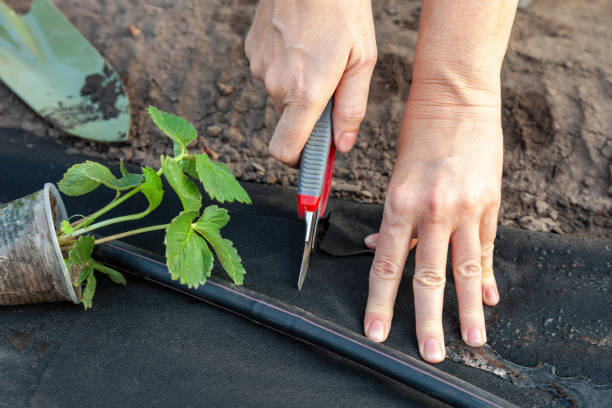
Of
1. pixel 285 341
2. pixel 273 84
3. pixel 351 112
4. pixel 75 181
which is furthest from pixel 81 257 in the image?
pixel 351 112

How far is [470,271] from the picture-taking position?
1098 mm

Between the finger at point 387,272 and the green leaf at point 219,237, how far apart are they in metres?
0.33

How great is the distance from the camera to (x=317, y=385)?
0.95 metres

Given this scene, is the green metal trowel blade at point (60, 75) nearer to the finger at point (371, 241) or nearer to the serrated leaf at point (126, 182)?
the serrated leaf at point (126, 182)

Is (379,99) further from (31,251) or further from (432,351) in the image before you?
(31,251)

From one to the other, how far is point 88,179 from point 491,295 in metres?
0.97

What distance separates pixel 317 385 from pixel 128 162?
1.17 metres

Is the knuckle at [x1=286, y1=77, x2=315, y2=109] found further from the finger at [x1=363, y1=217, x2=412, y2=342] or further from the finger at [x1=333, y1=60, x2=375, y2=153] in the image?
the finger at [x1=363, y1=217, x2=412, y2=342]

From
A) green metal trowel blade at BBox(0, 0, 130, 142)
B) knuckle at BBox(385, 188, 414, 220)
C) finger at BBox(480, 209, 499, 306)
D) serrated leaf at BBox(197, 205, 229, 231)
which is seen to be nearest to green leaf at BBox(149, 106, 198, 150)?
serrated leaf at BBox(197, 205, 229, 231)

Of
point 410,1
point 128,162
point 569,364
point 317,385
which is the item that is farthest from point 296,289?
point 410,1

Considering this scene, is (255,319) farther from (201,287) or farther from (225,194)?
(225,194)

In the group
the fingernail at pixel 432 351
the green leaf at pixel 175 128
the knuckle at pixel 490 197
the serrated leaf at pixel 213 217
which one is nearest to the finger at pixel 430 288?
the fingernail at pixel 432 351

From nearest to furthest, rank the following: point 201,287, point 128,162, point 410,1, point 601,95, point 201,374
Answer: point 201,374
point 201,287
point 128,162
point 601,95
point 410,1

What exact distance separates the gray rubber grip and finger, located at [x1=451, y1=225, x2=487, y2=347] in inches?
13.7
